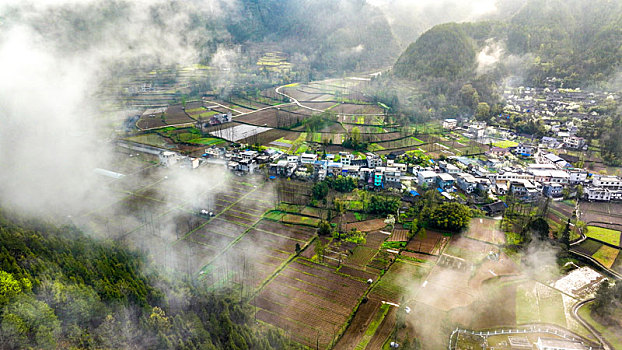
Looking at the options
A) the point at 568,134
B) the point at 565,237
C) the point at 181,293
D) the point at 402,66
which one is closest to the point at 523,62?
the point at 402,66

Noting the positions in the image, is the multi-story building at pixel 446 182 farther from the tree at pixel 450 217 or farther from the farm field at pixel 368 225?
the farm field at pixel 368 225

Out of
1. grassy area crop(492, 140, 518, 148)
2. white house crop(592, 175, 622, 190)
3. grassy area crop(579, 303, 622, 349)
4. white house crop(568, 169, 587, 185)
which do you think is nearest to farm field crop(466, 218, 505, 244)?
grassy area crop(579, 303, 622, 349)

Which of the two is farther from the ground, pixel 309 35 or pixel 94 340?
pixel 309 35


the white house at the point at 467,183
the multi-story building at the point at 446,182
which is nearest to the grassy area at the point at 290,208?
the multi-story building at the point at 446,182

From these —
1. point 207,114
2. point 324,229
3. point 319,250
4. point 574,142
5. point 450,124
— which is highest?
point 574,142

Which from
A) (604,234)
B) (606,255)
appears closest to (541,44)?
(604,234)

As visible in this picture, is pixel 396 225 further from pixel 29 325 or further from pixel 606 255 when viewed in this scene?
pixel 29 325

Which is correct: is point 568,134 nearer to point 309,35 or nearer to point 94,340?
point 94,340
